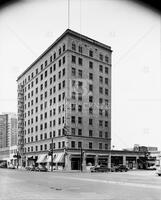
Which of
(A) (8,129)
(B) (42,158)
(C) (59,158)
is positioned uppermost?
(A) (8,129)

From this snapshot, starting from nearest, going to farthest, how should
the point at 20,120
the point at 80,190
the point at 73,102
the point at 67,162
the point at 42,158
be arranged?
the point at 80,190
the point at 67,162
the point at 73,102
the point at 42,158
the point at 20,120

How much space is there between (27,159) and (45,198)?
6098 cm

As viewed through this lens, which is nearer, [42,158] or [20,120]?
[42,158]

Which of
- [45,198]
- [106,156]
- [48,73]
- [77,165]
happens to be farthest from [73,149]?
[45,198]

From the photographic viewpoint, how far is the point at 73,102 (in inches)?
2189

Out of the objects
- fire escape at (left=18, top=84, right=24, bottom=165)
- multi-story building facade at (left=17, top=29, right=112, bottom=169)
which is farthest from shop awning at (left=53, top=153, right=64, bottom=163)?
fire escape at (left=18, top=84, right=24, bottom=165)

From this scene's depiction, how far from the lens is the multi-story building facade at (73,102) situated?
181 ft

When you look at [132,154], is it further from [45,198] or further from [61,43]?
[45,198]

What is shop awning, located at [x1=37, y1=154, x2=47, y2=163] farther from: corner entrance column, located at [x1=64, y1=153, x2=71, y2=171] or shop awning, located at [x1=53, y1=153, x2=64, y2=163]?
corner entrance column, located at [x1=64, y1=153, x2=71, y2=171]

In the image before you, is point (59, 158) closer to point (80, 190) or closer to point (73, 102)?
point (73, 102)

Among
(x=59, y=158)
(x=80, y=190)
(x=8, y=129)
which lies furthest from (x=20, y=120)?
(x=8, y=129)

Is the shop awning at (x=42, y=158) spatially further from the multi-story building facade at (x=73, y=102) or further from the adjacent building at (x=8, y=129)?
the adjacent building at (x=8, y=129)

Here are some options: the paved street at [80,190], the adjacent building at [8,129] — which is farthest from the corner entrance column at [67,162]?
the adjacent building at [8,129]

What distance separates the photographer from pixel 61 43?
58.9 m
